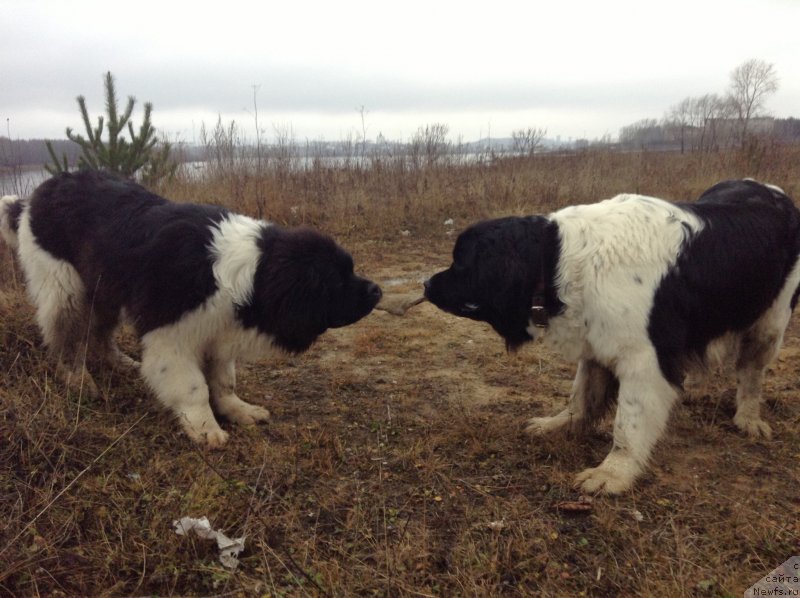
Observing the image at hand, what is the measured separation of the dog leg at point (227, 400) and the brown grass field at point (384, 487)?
122 mm

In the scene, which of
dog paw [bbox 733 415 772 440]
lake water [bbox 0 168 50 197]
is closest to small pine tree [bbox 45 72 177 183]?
lake water [bbox 0 168 50 197]

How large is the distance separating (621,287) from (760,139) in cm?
1513

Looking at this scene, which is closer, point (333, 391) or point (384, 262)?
point (333, 391)

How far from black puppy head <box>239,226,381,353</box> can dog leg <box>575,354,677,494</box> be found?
1.68 m

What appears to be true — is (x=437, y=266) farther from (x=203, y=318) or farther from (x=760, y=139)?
(x=760, y=139)

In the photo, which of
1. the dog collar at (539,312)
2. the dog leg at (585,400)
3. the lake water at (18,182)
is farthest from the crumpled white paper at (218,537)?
the lake water at (18,182)

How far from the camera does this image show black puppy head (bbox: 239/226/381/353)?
3.62 m

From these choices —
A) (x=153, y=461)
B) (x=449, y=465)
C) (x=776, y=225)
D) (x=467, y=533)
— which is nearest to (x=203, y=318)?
(x=153, y=461)

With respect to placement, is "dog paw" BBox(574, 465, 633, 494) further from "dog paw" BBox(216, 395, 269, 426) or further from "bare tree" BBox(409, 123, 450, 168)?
"bare tree" BBox(409, 123, 450, 168)

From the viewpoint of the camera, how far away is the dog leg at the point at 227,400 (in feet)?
13.3

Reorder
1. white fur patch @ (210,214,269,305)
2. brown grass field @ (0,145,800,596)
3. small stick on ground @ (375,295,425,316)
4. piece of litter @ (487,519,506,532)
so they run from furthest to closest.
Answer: small stick on ground @ (375,295,425,316) < white fur patch @ (210,214,269,305) < piece of litter @ (487,519,506,532) < brown grass field @ (0,145,800,596)

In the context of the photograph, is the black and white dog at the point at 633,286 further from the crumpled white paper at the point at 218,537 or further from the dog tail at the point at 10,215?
Answer: the dog tail at the point at 10,215

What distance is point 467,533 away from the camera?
2.74 metres

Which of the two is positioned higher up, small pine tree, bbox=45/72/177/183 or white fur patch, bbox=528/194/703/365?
small pine tree, bbox=45/72/177/183
